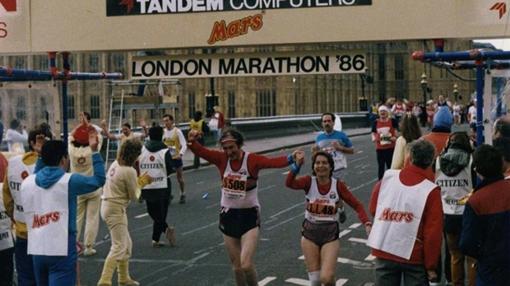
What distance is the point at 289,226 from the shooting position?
14.8 m

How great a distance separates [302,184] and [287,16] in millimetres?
1806

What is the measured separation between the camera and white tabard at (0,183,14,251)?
25.8 feet

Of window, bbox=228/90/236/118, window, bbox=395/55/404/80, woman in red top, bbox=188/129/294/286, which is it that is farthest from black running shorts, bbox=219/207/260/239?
window, bbox=395/55/404/80

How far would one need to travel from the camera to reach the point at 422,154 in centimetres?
685

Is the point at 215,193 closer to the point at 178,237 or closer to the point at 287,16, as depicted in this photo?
the point at 178,237

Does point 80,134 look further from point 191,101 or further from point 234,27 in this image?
point 191,101

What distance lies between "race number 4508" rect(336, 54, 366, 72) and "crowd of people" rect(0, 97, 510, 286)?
924mm

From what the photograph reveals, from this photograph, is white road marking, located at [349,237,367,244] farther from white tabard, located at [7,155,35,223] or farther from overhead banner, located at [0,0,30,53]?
white tabard, located at [7,155,35,223]

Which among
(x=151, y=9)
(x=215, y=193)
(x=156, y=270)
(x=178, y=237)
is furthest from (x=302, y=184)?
(x=215, y=193)

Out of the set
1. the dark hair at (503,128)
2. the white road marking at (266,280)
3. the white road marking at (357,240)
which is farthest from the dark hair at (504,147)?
the white road marking at (357,240)

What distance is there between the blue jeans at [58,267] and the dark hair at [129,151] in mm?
3261

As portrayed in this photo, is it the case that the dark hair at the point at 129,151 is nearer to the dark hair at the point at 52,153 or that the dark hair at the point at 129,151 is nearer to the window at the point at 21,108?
the window at the point at 21,108

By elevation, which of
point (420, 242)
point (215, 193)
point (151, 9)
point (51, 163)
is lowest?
point (215, 193)

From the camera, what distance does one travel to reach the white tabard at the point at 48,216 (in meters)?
7.31
